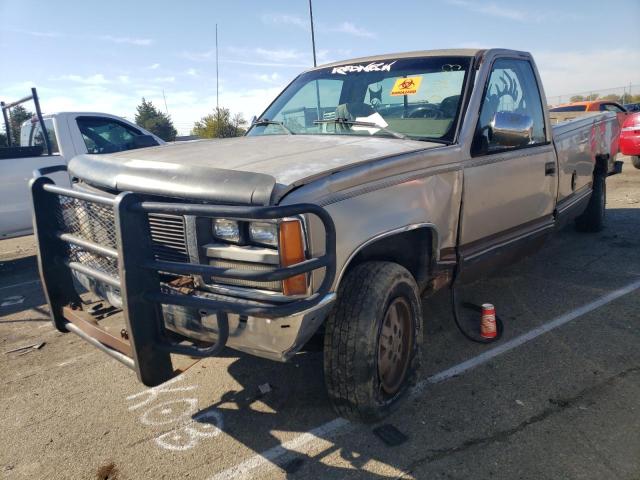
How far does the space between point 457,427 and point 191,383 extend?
1.70 m

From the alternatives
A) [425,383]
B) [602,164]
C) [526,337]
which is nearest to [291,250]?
[425,383]

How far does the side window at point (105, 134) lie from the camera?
706cm

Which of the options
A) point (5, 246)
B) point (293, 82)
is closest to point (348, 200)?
point (293, 82)

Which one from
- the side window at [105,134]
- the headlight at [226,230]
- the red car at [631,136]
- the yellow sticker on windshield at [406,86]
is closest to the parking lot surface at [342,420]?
the headlight at [226,230]

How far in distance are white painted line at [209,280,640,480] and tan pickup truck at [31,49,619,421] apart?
0.17 metres

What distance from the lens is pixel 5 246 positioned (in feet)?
26.8

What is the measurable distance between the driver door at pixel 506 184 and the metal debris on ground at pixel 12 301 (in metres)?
4.50

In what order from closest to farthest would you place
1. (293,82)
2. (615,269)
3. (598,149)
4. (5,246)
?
(293,82), (615,269), (598,149), (5,246)

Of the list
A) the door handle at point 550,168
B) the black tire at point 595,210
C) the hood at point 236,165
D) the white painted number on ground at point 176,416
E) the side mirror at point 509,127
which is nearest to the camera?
the hood at point 236,165

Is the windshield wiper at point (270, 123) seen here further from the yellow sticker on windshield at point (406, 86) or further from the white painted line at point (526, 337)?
the white painted line at point (526, 337)

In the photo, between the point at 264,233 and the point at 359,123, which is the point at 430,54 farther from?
the point at 264,233

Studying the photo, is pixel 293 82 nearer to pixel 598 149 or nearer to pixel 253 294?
pixel 253 294

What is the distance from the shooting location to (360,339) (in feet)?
7.98

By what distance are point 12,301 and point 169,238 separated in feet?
12.3
